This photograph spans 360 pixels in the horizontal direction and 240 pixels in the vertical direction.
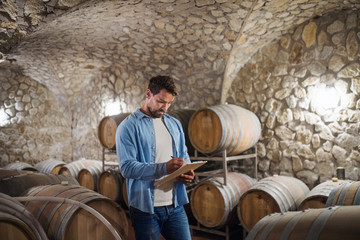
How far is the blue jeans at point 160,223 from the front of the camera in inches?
74.8

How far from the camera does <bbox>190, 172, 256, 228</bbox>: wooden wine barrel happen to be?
3.64 meters

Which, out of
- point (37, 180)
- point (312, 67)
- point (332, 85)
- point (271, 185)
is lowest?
point (271, 185)

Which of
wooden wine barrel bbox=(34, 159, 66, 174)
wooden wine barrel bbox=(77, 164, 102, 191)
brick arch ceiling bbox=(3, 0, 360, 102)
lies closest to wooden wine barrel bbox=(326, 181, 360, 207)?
brick arch ceiling bbox=(3, 0, 360, 102)

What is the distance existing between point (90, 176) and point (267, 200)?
3.31 meters

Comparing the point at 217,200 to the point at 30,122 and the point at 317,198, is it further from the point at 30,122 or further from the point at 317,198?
the point at 30,122

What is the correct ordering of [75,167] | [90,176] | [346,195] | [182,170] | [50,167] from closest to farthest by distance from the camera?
[182,170], [346,195], [90,176], [75,167], [50,167]

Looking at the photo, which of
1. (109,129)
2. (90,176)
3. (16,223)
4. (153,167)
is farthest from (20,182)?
(90,176)

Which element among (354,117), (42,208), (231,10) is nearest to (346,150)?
(354,117)

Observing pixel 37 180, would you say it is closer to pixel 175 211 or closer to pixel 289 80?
pixel 175 211

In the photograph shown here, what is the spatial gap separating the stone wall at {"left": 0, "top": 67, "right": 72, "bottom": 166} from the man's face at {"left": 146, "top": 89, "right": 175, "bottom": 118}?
6.06 m

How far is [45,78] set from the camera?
276 inches

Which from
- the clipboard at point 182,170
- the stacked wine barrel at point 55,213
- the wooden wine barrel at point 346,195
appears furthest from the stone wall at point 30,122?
the wooden wine barrel at point 346,195

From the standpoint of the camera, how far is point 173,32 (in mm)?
4430

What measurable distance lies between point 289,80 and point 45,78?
5387 mm
